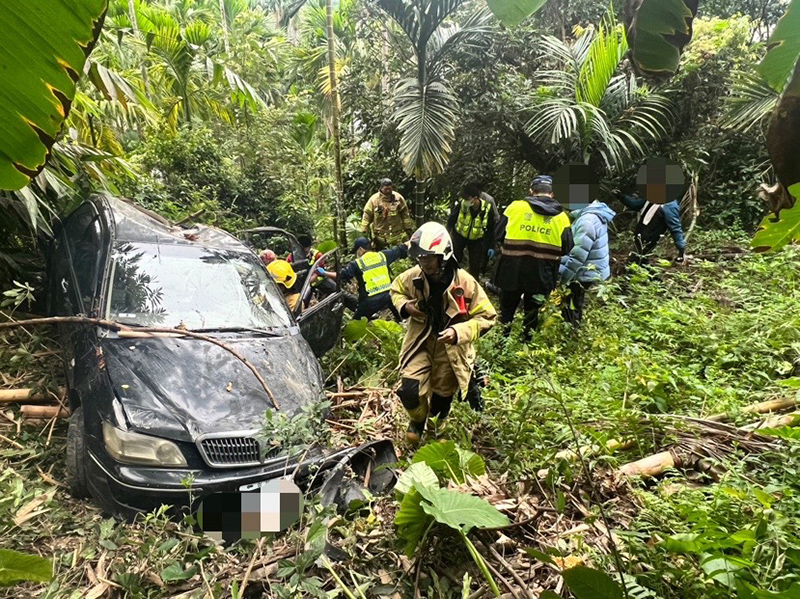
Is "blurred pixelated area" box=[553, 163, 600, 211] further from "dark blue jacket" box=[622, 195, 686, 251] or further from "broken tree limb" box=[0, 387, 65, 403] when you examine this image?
"broken tree limb" box=[0, 387, 65, 403]

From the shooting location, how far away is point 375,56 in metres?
8.34

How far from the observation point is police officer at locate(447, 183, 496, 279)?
629 cm

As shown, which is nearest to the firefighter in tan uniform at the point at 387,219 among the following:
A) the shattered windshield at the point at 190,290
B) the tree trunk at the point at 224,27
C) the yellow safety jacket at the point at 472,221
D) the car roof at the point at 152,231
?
the yellow safety jacket at the point at 472,221

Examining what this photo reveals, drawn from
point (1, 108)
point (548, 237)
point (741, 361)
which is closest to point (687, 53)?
point (548, 237)

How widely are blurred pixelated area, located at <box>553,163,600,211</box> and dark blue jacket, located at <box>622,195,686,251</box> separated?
0.81 m

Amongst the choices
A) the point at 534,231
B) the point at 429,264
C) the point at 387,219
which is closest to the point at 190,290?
the point at 429,264

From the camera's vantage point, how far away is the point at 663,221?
599cm

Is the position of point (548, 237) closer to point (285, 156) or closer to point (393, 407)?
point (393, 407)

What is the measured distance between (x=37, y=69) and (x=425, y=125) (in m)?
5.91

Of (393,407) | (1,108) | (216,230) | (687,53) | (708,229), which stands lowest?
(393,407)

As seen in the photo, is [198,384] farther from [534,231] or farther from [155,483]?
[534,231]

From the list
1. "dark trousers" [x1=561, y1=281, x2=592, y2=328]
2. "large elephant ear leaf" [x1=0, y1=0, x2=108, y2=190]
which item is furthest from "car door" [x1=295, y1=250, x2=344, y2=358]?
"large elephant ear leaf" [x1=0, y1=0, x2=108, y2=190]

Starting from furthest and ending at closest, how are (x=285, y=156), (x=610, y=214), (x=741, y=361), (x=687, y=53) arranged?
1. (x=285, y=156)
2. (x=687, y=53)
3. (x=610, y=214)
4. (x=741, y=361)

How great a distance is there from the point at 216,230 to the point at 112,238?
1.18 m
